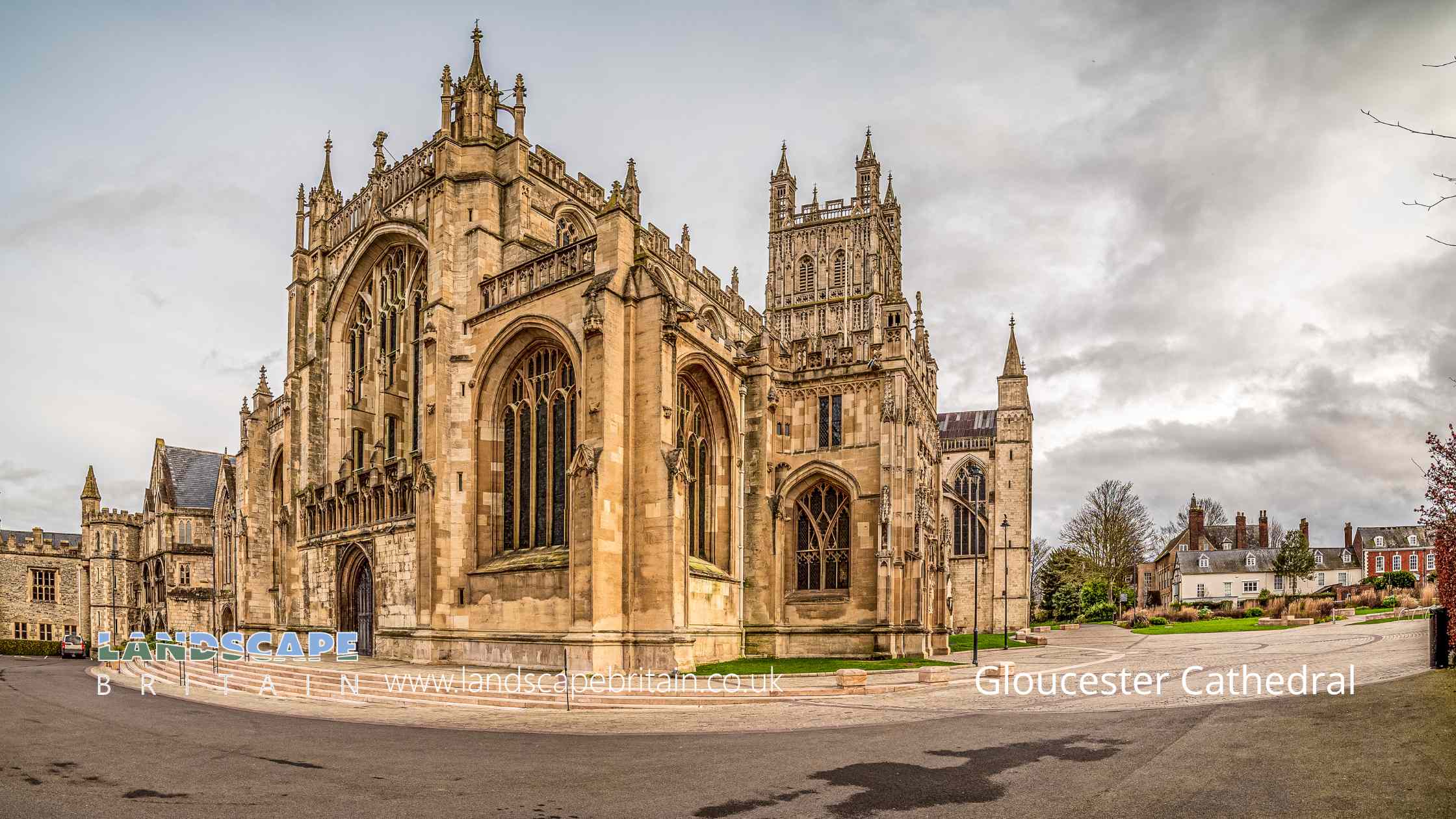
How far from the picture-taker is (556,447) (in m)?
26.5

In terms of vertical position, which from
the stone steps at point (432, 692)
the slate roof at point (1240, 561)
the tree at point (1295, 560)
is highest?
the stone steps at point (432, 692)

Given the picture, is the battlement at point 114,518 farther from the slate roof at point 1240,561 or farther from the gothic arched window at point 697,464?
the slate roof at point 1240,561

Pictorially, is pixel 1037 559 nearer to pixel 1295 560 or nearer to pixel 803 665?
pixel 1295 560

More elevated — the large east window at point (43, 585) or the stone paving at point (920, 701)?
the stone paving at point (920, 701)

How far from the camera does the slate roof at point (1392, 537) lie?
8306 centimetres

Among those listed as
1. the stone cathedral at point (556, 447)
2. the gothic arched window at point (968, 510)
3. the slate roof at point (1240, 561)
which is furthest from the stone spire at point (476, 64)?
the slate roof at point (1240, 561)

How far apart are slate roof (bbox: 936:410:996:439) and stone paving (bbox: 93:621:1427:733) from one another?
4248 centimetres

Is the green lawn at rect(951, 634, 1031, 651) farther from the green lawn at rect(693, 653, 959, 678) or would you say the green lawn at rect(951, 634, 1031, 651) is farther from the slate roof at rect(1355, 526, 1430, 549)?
the slate roof at rect(1355, 526, 1430, 549)

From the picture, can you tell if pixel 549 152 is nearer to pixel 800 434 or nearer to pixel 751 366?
pixel 751 366

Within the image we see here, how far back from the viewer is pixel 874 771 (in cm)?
1133

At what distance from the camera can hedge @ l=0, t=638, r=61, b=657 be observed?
49.0 metres

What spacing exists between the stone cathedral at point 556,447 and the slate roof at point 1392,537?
65073 millimetres

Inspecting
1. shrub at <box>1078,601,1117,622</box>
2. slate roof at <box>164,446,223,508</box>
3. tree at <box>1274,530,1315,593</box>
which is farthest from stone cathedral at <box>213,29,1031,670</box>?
tree at <box>1274,530,1315,593</box>

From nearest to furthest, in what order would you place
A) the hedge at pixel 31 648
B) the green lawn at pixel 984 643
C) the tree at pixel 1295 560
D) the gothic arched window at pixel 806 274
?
the green lawn at pixel 984 643
the hedge at pixel 31 648
the tree at pixel 1295 560
the gothic arched window at pixel 806 274
